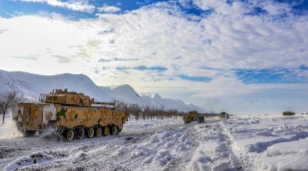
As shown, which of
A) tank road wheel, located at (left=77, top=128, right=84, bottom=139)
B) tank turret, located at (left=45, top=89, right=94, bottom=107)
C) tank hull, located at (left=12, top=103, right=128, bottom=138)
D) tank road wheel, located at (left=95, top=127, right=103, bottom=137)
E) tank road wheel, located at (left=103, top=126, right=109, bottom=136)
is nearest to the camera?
tank hull, located at (left=12, top=103, right=128, bottom=138)

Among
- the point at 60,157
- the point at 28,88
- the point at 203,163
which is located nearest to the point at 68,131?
the point at 60,157

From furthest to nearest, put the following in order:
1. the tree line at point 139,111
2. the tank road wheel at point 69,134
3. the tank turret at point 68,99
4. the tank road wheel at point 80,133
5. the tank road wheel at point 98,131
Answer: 1. the tree line at point 139,111
2. the tank road wheel at point 98,131
3. the tank turret at point 68,99
4. the tank road wheel at point 80,133
5. the tank road wheel at point 69,134

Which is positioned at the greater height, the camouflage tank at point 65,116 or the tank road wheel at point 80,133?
the camouflage tank at point 65,116

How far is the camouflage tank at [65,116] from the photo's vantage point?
15867 millimetres

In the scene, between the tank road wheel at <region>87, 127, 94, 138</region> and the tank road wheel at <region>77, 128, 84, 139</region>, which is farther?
the tank road wheel at <region>87, 127, 94, 138</region>

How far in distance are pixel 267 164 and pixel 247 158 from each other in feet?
4.76

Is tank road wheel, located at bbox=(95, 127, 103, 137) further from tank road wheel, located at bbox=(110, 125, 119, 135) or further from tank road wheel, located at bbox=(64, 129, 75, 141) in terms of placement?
tank road wheel, located at bbox=(64, 129, 75, 141)

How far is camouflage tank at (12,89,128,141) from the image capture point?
52.1ft

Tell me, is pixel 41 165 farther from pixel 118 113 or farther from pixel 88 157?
pixel 118 113

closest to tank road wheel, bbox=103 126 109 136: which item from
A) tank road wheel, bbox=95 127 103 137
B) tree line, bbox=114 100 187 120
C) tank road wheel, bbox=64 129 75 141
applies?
tank road wheel, bbox=95 127 103 137

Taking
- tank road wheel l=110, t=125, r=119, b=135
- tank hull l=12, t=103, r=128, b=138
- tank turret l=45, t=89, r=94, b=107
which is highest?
tank turret l=45, t=89, r=94, b=107

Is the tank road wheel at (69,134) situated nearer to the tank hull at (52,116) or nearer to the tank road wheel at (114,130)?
the tank hull at (52,116)

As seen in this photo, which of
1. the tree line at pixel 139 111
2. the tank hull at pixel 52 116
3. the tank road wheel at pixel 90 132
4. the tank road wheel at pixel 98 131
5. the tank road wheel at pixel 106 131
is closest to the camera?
the tank hull at pixel 52 116

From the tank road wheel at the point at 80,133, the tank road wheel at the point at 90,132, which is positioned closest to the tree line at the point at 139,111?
the tank road wheel at the point at 90,132
